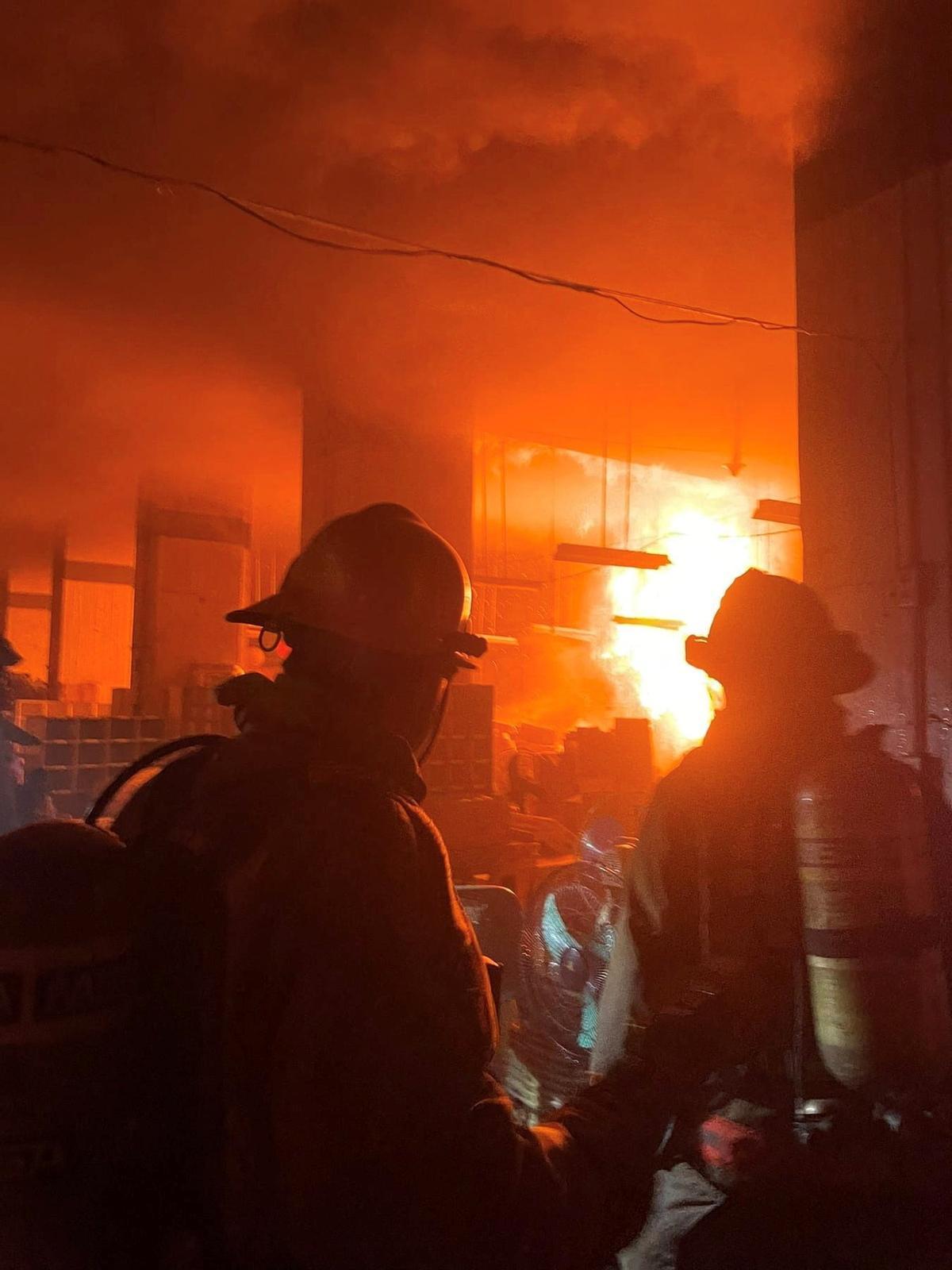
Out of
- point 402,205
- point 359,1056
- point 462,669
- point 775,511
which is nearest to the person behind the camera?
point 359,1056

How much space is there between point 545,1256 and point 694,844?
4.51 ft

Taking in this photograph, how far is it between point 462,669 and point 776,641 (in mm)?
1022

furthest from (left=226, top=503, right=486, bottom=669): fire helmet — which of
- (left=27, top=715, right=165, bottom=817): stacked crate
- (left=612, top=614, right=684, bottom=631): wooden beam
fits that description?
(left=612, top=614, right=684, bottom=631): wooden beam

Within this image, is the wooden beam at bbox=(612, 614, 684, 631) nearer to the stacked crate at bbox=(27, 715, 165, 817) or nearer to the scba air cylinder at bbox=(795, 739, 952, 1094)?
the stacked crate at bbox=(27, 715, 165, 817)

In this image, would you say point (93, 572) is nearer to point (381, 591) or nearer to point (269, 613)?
point (269, 613)

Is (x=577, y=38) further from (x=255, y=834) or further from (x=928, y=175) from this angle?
(x=255, y=834)

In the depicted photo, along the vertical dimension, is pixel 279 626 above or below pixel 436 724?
above

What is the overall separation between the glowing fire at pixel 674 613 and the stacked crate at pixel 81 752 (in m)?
6.20

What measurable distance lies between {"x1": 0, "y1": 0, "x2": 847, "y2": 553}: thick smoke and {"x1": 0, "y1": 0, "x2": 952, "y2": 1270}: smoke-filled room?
36 mm

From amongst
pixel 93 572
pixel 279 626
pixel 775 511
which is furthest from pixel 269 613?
pixel 93 572

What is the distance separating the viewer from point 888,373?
412 centimetres

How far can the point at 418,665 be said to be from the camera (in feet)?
5.31

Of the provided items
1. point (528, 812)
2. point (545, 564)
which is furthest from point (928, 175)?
point (545, 564)

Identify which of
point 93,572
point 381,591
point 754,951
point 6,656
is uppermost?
point 93,572
